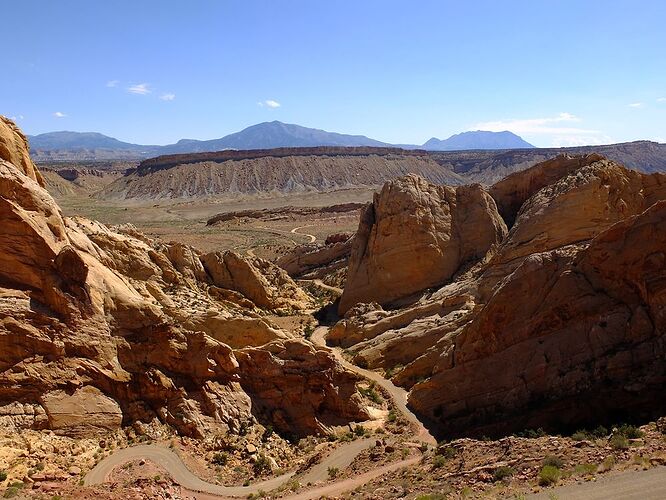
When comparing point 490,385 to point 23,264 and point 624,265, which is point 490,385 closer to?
point 624,265

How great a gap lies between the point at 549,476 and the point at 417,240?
29498 mm

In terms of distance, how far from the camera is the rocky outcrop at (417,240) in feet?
143

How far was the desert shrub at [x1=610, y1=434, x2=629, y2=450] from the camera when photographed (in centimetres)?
1620

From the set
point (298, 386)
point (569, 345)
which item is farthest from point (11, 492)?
point (569, 345)

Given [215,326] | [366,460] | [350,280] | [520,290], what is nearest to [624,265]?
[520,290]

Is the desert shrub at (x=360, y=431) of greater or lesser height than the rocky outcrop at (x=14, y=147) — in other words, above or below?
below

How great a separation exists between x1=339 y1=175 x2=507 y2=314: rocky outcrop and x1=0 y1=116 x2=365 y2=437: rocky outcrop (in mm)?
17764

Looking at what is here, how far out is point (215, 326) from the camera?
101ft

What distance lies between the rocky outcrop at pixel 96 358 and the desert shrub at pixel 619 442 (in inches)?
477

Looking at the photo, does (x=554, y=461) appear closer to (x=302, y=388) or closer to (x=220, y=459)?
(x=220, y=459)

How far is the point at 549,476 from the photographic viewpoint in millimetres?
15039

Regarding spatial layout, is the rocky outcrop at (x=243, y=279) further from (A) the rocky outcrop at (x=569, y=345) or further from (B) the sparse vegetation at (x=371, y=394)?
(A) the rocky outcrop at (x=569, y=345)

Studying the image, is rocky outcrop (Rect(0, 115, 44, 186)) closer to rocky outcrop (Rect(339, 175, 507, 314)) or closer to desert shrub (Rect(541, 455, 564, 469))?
desert shrub (Rect(541, 455, 564, 469))

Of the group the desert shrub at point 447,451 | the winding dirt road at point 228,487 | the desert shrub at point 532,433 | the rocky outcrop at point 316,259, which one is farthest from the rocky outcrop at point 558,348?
the rocky outcrop at point 316,259
